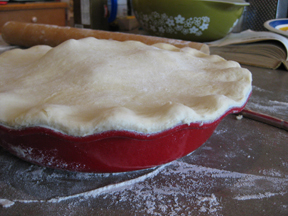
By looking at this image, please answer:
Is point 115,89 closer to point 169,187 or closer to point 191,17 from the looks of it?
point 169,187

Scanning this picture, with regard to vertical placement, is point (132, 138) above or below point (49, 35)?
above

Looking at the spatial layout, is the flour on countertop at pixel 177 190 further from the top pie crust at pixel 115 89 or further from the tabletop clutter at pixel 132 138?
the top pie crust at pixel 115 89

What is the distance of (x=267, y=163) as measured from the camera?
2.23ft

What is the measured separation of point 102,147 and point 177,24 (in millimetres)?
1432

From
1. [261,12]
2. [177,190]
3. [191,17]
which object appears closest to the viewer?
[177,190]

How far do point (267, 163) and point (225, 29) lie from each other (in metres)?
1.32

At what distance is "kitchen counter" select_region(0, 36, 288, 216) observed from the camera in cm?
51

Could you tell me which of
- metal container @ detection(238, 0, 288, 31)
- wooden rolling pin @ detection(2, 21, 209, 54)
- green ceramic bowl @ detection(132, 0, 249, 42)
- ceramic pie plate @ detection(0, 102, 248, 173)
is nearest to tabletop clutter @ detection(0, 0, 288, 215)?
ceramic pie plate @ detection(0, 102, 248, 173)

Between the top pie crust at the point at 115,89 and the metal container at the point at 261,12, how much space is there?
1641 millimetres

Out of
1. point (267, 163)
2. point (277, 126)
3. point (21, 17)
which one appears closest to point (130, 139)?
point (267, 163)

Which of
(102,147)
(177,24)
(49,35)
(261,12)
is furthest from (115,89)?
(261,12)

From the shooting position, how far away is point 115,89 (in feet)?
2.08

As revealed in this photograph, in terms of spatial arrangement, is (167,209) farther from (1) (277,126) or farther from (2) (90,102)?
(1) (277,126)

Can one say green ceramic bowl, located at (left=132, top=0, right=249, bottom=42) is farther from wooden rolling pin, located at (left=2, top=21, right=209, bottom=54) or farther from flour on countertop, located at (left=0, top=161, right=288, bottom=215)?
flour on countertop, located at (left=0, top=161, right=288, bottom=215)
